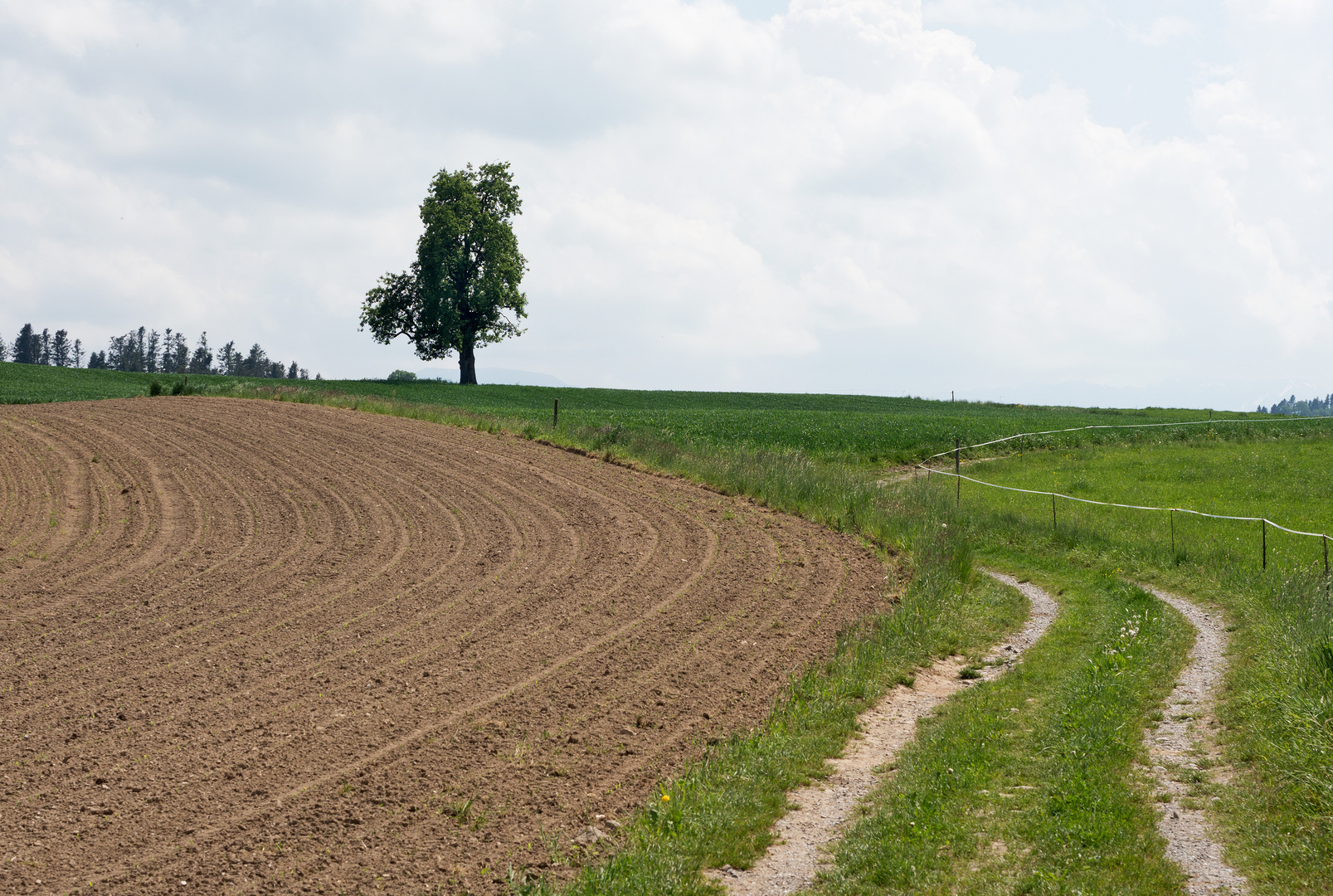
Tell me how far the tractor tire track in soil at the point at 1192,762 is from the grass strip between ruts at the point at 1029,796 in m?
0.14

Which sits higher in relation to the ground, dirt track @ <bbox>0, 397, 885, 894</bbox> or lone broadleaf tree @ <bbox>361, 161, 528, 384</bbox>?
lone broadleaf tree @ <bbox>361, 161, 528, 384</bbox>

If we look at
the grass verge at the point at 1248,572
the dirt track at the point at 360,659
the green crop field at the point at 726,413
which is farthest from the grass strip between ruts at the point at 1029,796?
the green crop field at the point at 726,413

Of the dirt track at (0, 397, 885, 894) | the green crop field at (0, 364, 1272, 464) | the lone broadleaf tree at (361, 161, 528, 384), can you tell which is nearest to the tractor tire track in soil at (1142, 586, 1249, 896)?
the dirt track at (0, 397, 885, 894)

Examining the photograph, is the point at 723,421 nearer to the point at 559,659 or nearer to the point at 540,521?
the point at 540,521

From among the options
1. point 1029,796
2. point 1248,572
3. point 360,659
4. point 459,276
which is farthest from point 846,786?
point 459,276

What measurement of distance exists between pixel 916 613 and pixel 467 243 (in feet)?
168

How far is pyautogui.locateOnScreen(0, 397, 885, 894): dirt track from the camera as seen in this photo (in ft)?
21.7

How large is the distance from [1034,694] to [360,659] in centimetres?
789

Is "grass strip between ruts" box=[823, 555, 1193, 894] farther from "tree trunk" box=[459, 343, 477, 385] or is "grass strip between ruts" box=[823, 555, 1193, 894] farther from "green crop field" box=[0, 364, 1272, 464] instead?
"tree trunk" box=[459, 343, 477, 385]

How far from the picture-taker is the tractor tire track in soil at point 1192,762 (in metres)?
6.20

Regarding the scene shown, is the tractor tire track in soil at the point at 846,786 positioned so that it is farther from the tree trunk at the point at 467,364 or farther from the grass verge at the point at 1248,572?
the tree trunk at the point at 467,364

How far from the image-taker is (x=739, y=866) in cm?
668

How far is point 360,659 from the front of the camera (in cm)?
1023

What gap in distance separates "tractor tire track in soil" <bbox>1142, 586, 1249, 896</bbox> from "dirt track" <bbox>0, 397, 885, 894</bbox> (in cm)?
393
